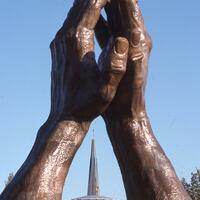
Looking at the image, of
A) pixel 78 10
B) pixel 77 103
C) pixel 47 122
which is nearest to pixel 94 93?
pixel 77 103

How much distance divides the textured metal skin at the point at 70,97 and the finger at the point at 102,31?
1.39 ft

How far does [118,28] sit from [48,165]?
5.12ft

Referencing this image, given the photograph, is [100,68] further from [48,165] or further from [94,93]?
[48,165]

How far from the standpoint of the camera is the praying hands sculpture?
16.2ft

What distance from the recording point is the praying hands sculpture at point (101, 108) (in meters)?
4.94

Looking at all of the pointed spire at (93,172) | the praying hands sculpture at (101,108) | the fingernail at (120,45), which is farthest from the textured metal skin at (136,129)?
the pointed spire at (93,172)

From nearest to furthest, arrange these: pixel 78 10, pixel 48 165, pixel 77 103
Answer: pixel 48 165 → pixel 77 103 → pixel 78 10

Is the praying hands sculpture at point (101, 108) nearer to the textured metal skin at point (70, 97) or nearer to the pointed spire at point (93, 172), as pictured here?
the textured metal skin at point (70, 97)

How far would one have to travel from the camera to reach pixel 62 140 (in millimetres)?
5074

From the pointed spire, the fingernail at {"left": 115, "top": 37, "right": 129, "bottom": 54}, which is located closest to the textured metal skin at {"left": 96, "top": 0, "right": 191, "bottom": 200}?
the fingernail at {"left": 115, "top": 37, "right": 129, "bottom": 54}

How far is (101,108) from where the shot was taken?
17.2 ft

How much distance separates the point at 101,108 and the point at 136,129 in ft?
1.57

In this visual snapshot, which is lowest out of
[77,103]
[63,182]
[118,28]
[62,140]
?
[63,182]

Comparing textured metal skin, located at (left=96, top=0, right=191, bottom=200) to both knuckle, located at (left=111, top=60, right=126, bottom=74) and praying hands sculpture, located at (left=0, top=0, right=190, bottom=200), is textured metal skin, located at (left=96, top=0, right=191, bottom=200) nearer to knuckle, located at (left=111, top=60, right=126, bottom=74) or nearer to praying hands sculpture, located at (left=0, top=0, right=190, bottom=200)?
praying hands sculpture, located at (left=0, top=0, right=190, bottom=200)
